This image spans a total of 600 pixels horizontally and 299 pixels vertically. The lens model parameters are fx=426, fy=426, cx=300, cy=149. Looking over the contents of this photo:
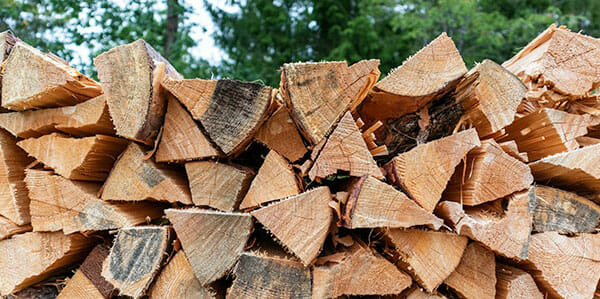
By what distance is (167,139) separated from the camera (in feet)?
4.97

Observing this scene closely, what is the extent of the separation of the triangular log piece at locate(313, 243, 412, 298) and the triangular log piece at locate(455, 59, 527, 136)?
0.63m

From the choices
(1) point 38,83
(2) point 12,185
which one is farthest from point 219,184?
(2) point 12,185

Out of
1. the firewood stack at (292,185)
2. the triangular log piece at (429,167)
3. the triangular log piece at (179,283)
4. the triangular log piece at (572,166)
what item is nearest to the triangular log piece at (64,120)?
the firewood stack at (292,185)

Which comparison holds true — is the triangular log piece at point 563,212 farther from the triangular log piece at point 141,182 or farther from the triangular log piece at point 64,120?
the triangular log piece at point 64,120

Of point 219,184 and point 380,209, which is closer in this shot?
point 380,209

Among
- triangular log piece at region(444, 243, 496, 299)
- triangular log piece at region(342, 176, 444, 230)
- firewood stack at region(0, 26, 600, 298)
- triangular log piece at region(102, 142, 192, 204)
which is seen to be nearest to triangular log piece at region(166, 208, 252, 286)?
firewood stack at region(0, 26, 600, 298)

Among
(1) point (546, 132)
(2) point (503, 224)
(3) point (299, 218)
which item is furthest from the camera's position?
(1) point (546, 132)

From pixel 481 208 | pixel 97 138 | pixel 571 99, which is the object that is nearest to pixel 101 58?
pixel 97 138

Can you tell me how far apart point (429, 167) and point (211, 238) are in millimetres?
762

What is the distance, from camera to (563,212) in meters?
1.66

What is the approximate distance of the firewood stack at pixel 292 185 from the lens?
4.52 feet

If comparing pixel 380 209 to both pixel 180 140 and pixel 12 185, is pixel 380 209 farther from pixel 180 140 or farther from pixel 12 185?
pixel 12 185

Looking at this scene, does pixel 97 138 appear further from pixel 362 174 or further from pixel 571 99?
pixel 571 99

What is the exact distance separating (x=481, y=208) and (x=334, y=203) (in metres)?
0.60
